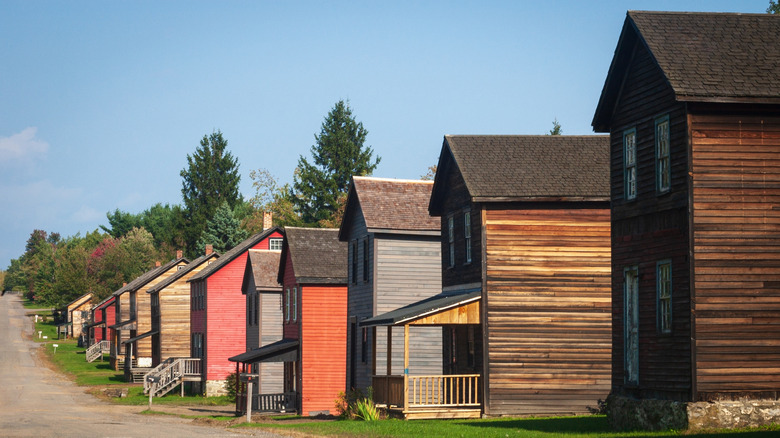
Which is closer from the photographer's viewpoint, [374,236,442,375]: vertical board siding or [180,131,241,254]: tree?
[374,236,442,375]: vertical board siding

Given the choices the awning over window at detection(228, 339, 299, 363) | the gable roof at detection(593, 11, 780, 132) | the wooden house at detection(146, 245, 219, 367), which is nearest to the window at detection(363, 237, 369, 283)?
the awning over window at detection(228, 339, 299, 363)

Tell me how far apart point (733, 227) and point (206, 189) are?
112 meters

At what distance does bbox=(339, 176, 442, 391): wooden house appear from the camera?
39.9 m

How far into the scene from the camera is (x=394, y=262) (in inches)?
1606

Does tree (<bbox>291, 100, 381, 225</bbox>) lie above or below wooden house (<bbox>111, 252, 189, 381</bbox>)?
above

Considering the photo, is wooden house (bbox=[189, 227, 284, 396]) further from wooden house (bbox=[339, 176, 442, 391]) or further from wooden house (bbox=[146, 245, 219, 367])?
wooden house (bbox=[339, 176, 442, 391])

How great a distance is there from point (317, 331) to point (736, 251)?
26666 millimetres

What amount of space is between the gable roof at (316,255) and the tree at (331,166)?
5480 cm

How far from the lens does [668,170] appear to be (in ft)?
78.9

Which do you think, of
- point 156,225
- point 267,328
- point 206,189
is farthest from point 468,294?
point 156,225

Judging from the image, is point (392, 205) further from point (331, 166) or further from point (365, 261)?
point (331, 166)

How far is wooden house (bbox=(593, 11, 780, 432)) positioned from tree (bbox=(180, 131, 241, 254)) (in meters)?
108

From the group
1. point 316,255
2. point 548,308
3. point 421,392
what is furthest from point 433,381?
point 316,255

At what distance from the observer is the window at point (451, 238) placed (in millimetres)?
36531
